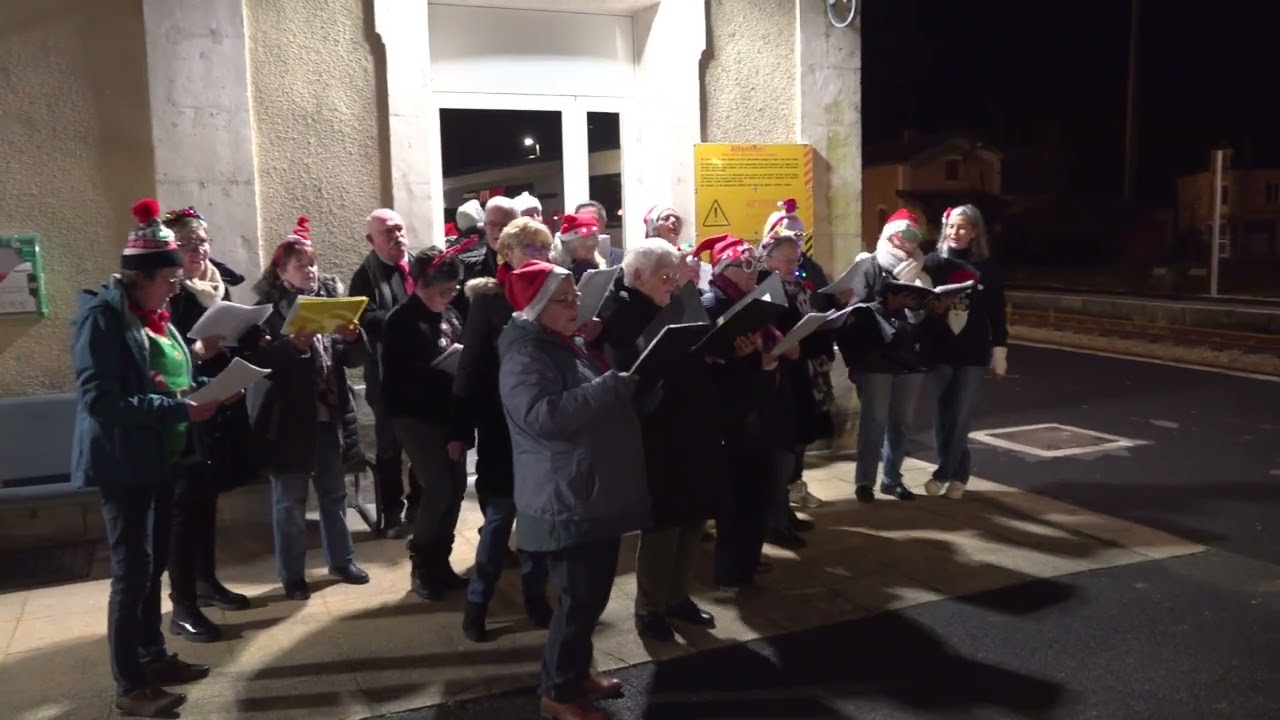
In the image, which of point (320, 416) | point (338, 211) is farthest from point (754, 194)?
point (320, 416)

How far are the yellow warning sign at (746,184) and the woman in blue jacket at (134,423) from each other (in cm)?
452

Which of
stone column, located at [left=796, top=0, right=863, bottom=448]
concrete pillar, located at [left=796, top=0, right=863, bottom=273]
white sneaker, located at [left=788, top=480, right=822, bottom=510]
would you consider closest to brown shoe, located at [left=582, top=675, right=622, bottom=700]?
white sneaker, located at [left=788, top=480, right=822, bottom=510]

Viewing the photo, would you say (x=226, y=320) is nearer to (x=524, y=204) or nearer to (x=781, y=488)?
(x=524, y=204)

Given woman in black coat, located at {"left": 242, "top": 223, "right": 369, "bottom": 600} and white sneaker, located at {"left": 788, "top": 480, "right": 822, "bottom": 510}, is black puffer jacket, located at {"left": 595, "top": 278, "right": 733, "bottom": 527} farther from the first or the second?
white sneaker, located at {"left": 788, "top": 480, "right": 822, "bottom": 510}

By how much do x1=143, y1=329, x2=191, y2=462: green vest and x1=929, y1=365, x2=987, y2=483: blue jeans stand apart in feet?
15.2

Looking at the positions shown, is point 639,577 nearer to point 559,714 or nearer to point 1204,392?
point 559,714

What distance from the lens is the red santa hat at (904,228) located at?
6.51 m

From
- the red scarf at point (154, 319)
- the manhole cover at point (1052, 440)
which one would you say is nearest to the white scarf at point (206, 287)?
the red scarf at point (154, 319)

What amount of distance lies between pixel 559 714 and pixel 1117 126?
53846 mm

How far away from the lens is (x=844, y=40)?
820 cm

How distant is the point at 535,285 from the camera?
11.7ft

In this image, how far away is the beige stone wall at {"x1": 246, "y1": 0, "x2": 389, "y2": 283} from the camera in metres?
6.44

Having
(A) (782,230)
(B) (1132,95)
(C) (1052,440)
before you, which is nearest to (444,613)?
(A) (782,230)

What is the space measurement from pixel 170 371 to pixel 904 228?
438cm
